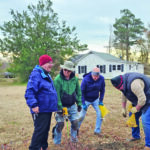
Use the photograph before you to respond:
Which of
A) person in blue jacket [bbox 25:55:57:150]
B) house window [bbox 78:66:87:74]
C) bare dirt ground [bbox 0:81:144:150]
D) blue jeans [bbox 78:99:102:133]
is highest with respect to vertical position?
house window [bbox 78:66:87:74]

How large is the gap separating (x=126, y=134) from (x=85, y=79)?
184cm

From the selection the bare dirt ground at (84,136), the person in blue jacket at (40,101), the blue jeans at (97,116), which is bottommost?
the bare dirt ground at (84,136)

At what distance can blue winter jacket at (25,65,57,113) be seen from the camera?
3049 millimetres

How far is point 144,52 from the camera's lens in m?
39.6

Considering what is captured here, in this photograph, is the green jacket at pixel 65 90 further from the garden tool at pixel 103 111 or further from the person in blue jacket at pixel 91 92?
the garden tool at pixel 103 111

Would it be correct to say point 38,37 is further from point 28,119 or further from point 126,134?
point 126,134

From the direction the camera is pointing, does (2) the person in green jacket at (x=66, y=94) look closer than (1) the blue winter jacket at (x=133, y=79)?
No

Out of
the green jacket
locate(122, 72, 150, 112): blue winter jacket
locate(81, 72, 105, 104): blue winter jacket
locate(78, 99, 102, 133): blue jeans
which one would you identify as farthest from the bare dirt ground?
locate(122, 72, 150, 112): blue winter jacket

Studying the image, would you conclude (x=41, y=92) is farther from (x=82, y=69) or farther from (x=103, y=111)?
(x=82, y=69)

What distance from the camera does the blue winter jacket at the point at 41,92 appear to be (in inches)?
120

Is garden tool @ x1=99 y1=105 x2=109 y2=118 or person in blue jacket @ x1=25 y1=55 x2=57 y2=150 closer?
person in blue jacket @ x1=25 y1=55 x2=57 y2=150

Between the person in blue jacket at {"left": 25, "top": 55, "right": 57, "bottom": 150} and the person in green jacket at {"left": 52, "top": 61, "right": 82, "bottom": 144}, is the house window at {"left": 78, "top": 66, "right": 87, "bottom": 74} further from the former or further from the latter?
the person in blue jacket at {"left": 25, "top": 55, "right": 57, "bottom": 150}

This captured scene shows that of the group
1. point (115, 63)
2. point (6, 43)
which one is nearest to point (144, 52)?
point (115, 63)

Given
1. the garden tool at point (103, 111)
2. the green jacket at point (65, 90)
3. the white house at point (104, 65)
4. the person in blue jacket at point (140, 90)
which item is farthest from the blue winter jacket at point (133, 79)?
the white house at point (104, 65)
